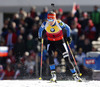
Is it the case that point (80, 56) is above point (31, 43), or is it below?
below

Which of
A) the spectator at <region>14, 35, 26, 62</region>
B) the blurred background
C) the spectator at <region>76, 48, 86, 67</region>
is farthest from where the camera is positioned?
the spectator at <region>14, 35, 26, 62</region>

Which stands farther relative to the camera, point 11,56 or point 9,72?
point 11,56

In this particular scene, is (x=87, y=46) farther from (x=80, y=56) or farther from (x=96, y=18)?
(x=96, y=18)

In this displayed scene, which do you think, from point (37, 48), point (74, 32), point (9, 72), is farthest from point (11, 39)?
point (74, 32)

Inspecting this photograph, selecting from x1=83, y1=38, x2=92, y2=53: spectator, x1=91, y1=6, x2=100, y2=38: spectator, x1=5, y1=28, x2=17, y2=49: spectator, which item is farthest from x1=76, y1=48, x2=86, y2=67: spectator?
x1=5, y1=28, x2=17, y2=49: spectator

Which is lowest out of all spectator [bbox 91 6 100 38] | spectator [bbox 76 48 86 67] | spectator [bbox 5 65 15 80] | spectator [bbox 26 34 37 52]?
spectator [bbox 5 65 15 80]

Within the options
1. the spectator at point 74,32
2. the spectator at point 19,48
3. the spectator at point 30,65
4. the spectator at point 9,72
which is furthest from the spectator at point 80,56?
the spectator at point 9,72

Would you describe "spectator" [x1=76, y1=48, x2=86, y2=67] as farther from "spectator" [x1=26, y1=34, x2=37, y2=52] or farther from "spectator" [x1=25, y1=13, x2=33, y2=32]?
"spectator" [x1=25, y1=13, x2=33, y2=32]

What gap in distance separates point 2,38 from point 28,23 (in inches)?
52.2

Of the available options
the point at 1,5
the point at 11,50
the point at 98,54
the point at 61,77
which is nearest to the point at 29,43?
the point at 11,50

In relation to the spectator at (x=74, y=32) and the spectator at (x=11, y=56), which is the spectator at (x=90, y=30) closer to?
the spectator at (x=74, y=32)

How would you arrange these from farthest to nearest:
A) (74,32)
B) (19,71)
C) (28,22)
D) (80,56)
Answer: (28,22), (74,32), (19,71), (80,56)

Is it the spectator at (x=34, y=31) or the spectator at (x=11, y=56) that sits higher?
the spectator at (x=34, y=31)

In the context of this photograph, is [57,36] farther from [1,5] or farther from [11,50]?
[1,5]
